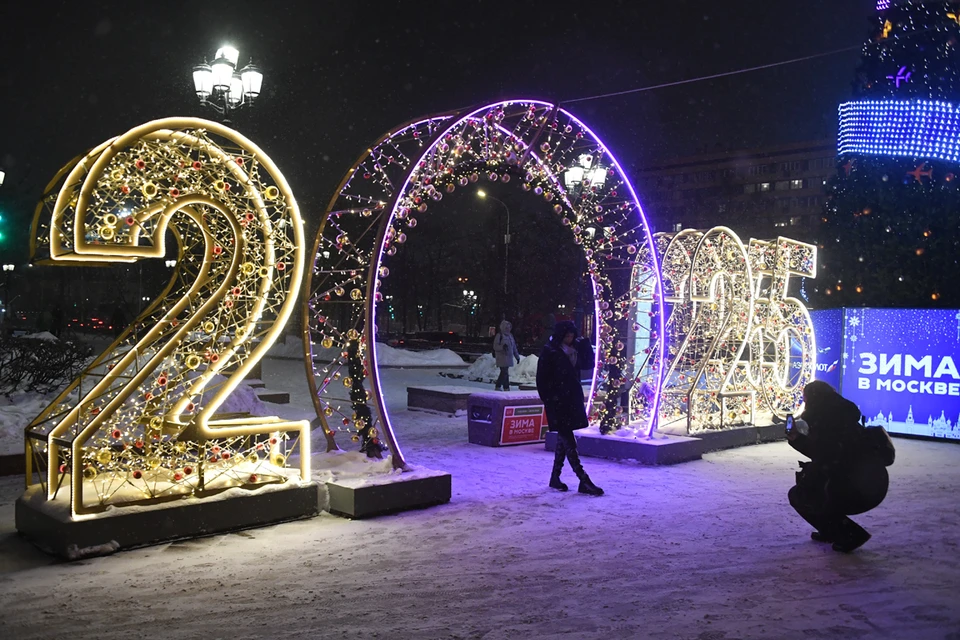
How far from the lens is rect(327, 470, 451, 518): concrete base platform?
7.66m

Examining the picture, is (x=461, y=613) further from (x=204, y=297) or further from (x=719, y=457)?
(x=719, y=457)

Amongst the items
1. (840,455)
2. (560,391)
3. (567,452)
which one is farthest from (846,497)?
(560,391)

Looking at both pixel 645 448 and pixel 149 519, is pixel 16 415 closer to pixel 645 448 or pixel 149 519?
pixel 149 519

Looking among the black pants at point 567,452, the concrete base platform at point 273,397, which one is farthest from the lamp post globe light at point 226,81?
the black pants at point 567,452

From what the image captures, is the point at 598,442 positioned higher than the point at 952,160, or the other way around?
the point at 952,160

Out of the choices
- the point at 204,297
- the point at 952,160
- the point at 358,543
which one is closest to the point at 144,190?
the point at 204,297

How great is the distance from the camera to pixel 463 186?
10.3m

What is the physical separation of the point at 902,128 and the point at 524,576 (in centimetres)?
1352

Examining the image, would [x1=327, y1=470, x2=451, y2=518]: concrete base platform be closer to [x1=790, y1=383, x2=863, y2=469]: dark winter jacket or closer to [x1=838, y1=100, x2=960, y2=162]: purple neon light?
[x1=790, y1=383, x2=863, y2=469]: dark winter jacket

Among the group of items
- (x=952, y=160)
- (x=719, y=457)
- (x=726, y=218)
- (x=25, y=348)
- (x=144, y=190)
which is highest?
(x=726, y=218)

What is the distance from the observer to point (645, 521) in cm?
777

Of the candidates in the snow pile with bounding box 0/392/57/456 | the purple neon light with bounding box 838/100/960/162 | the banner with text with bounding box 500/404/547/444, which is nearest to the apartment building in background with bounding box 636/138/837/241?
the purple neon light with bounding box 838/100/960/162

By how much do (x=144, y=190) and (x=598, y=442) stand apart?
6.95 meters

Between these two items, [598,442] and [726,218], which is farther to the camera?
[726,218]
